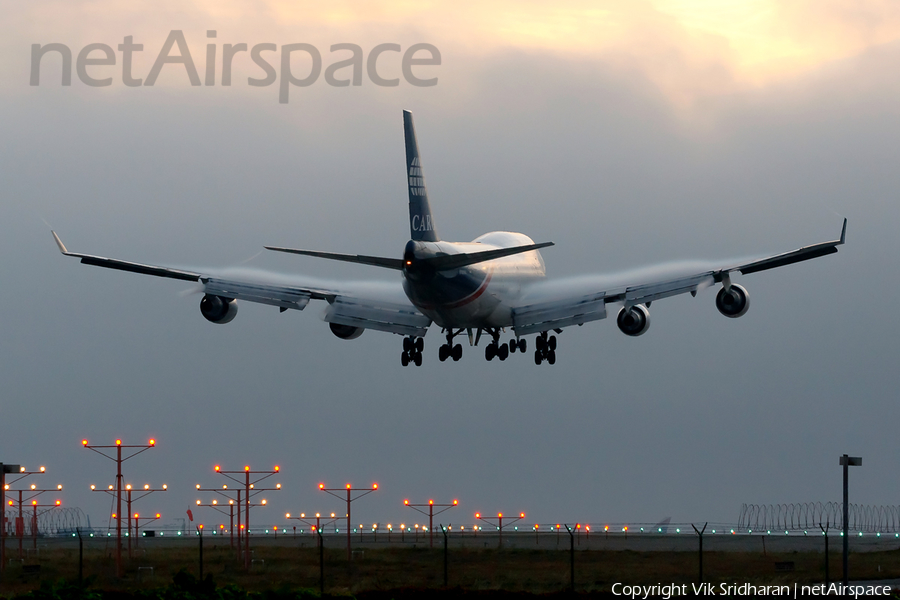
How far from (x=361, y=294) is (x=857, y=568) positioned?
30672 mm

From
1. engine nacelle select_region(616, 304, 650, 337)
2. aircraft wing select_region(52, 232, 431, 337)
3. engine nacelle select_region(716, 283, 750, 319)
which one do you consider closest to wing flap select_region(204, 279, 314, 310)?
aircraft wing select_region(52, 232, 431, 337)

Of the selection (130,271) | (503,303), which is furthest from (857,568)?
(130,271)

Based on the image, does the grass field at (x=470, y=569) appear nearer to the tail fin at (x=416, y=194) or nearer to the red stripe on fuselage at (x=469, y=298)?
the red stripe on fuselage at (x=469, y=298)

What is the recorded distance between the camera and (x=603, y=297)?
6425 cm

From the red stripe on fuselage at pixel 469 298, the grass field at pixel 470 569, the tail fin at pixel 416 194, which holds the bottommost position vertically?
the grass field at pixel 470 569

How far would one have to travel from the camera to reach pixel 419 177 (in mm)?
66125

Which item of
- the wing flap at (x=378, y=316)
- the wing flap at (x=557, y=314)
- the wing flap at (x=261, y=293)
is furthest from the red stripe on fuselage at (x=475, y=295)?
the wing flap at (x=261, y=293)

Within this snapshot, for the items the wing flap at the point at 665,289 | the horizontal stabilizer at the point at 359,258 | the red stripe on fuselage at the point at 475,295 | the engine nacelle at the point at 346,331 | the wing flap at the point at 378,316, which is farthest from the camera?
the engine nacelle at the point at 346,331

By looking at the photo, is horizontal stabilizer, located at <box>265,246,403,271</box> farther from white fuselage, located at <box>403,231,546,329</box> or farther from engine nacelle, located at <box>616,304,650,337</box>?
engine nacelle, located at <box>616,304,650,337</box>

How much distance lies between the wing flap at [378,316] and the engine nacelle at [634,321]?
992 centimetres

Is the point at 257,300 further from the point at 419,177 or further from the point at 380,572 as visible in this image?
the point at 380,572

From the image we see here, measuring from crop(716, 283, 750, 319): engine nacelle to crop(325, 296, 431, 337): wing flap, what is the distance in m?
15.0

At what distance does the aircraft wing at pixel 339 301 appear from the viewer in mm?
60625

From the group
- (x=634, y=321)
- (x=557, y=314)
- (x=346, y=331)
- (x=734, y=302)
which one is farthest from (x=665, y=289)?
(x=346, y=331)
